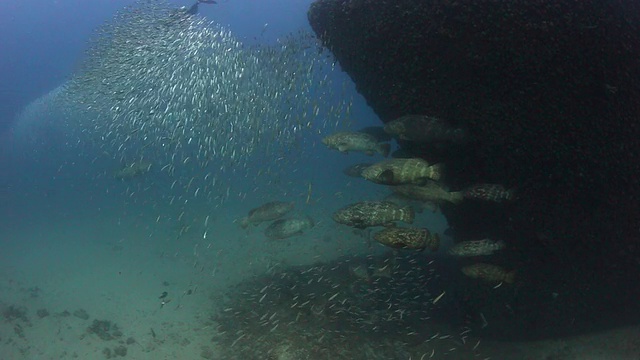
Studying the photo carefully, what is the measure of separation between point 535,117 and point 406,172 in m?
2.06

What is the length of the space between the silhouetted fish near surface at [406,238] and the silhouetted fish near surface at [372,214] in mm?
464

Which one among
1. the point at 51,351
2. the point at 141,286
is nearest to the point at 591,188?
the point at 51,351

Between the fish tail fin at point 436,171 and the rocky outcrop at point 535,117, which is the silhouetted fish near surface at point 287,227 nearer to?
the rocky outcrop at point 535,117

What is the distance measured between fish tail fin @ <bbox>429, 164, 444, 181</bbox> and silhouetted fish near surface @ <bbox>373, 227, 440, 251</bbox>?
37.4 inches

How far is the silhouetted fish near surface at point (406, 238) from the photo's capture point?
680 centimetres

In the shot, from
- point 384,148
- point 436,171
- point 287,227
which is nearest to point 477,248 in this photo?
point 436,171

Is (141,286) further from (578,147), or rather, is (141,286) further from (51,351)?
(578,147)

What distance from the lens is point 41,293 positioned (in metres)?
17.1

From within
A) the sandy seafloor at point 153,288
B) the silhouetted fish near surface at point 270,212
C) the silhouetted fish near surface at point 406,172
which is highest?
the silhouetted fish near surface at point 406,172

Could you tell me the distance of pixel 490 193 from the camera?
24.7 feet

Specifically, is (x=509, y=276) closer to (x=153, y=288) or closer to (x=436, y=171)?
(x=436, y=171)

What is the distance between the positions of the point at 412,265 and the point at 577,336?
3.91 metres

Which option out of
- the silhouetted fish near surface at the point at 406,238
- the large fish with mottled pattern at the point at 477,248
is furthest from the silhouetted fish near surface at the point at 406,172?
the large fish with mottled pattern at the point at 477,248

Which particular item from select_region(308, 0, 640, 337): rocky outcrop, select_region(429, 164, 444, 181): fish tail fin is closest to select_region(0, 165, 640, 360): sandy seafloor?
select_region(308, 0, 640, 337): rocky outcrop
